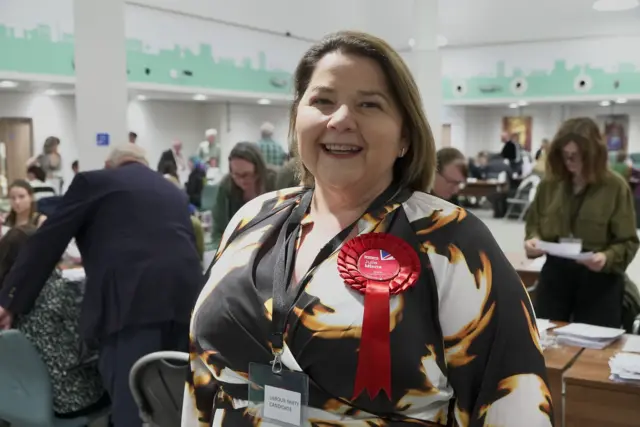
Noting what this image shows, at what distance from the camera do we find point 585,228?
3766mm

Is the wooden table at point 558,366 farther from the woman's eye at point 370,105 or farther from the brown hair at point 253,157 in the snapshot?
the brown hair at point 253,157

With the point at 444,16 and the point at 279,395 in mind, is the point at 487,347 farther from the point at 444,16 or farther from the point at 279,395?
the point at 444,16

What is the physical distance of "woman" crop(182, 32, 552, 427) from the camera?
3.98 feet

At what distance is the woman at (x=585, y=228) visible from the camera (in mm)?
3650

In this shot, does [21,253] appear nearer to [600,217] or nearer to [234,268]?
[234,268]

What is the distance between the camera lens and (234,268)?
145 cm

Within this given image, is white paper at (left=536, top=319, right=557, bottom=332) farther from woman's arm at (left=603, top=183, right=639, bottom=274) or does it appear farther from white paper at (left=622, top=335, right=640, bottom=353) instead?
woman's arm at (left=603, top=183, right=639, bottom=274)

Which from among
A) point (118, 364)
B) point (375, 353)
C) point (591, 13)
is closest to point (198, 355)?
point (375, 353)

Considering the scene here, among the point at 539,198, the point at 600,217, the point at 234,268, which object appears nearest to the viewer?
the point at 234,268

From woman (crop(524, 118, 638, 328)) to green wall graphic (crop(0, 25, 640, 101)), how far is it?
20.5ft

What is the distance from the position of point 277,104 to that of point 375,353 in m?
14.1

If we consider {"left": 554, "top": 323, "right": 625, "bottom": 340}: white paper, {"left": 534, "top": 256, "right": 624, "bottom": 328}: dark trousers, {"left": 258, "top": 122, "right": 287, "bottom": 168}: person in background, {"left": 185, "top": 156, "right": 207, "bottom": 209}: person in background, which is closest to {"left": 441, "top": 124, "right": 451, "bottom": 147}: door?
{"left": 185, "top": 156, "right": 207, "bottom": 209}: person in background

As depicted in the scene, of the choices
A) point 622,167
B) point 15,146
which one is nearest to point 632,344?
point 622,167

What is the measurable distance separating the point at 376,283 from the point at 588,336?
2.11 meters
